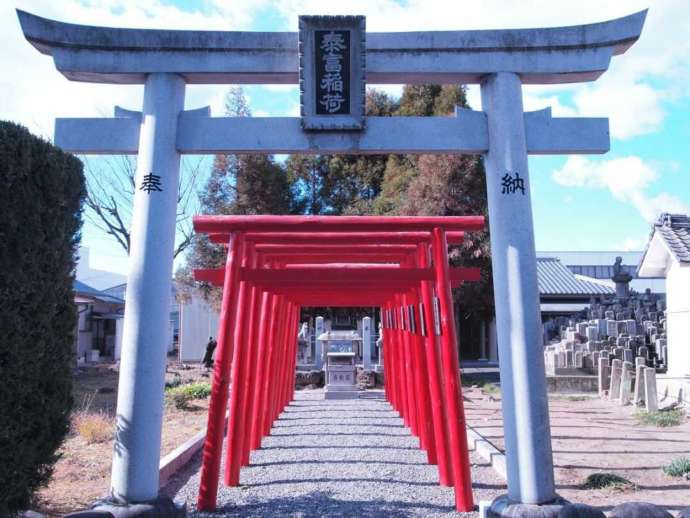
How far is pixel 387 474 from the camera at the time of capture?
7.60 m

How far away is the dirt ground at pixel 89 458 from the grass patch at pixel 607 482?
5.01 m

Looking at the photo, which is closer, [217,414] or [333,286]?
[217,414]

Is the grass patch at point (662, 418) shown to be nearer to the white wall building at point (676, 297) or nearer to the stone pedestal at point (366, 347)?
the white wall building at point (676, 297)

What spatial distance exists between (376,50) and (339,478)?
461 cm

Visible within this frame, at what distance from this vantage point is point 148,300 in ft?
17.6

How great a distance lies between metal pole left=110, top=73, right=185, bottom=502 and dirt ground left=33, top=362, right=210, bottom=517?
0.81m

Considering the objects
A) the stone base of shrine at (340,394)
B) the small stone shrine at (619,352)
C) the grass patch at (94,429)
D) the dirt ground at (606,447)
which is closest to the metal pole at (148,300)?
the dirt ground at (606,447)

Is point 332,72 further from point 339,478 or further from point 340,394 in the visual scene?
point 340,394

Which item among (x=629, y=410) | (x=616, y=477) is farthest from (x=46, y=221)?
(x=629, y=410)

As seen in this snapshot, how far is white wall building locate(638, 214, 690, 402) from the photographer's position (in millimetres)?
13236

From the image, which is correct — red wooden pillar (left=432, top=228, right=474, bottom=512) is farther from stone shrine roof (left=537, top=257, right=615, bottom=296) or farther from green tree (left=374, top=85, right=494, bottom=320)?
stone shrine roof (left=537, top=257, right=615, bottom=296)

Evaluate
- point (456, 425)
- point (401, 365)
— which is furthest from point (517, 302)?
point (401, 365)

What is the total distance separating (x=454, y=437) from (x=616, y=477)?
88.6 inches

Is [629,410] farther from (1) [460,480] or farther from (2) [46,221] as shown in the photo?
(2) [46,221]
